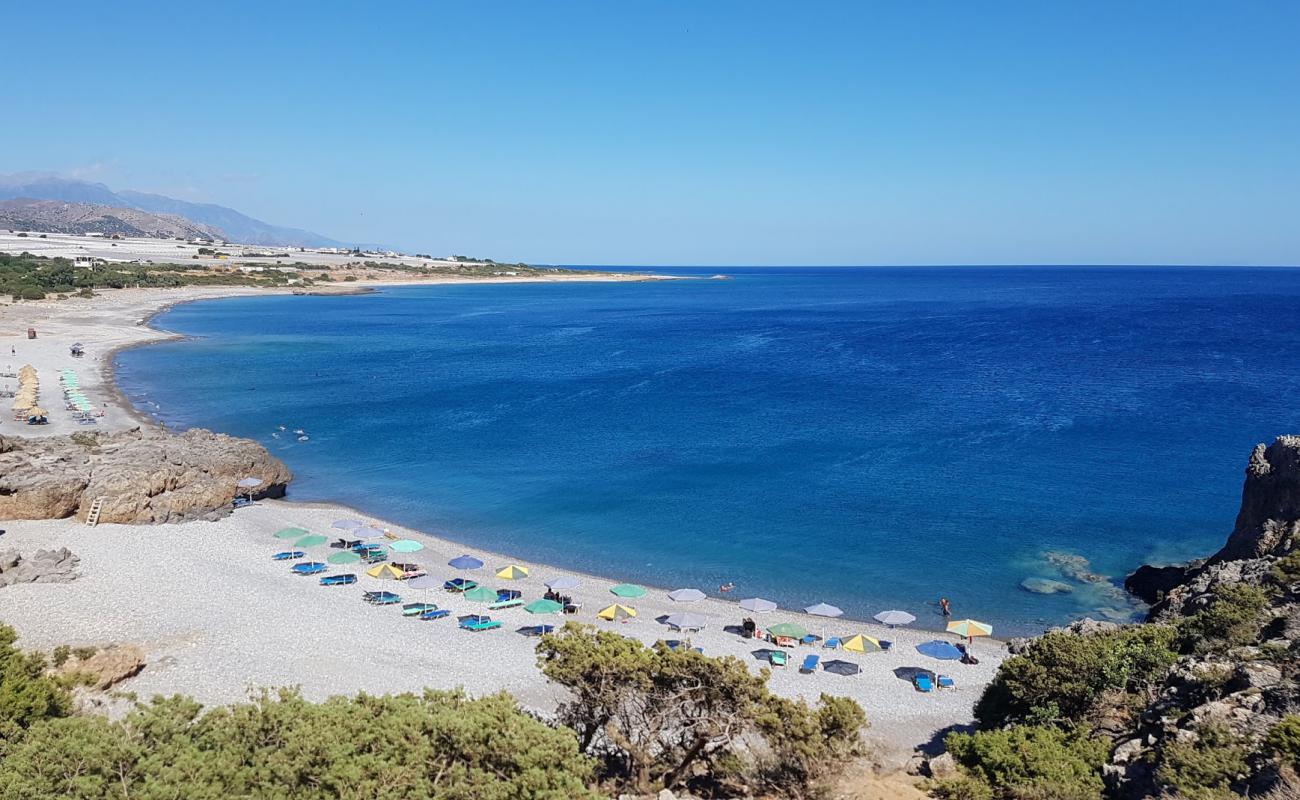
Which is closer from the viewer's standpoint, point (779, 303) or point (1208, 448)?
point (1208, 448)

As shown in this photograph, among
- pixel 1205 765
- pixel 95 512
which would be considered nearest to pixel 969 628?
pixel 1205 765

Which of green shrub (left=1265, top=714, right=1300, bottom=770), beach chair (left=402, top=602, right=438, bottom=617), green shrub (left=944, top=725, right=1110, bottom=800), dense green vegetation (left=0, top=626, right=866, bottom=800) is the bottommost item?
beach chair (left=402, top=602, right=438, bottom=617)

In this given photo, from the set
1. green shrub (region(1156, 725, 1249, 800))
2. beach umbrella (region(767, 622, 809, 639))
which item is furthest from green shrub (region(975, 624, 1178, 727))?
beach umbrella (region(767, 622, 809, 639))

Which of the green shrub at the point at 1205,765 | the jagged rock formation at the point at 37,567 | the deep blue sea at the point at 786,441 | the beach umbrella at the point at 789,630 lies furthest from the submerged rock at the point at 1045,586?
the jagged rock formation at the point at 37,567

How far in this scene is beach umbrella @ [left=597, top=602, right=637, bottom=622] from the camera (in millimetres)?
28141

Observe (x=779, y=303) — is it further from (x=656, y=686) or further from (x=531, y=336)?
(x=656, y=686)

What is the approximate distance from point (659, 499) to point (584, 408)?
77.9 ft

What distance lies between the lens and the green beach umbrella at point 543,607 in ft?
90.4

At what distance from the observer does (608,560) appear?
3522cm

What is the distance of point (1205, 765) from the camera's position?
535 inches

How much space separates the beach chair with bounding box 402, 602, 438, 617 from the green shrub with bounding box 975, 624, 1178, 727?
1815cm

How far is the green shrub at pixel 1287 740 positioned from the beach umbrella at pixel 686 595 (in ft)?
61.2

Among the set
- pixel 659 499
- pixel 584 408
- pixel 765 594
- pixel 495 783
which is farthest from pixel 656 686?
pixel 584 408

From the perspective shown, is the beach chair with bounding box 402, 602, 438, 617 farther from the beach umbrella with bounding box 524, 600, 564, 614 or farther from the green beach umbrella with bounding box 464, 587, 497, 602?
the beach umbrella with bounding box 524, 600, 564, 614
